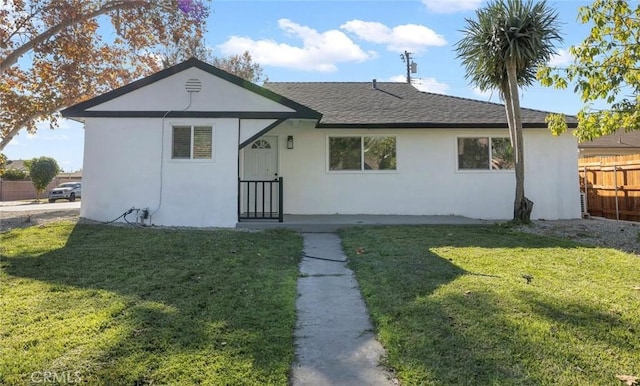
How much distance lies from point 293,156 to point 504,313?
8.21m

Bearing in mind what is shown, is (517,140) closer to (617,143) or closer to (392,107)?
(392,107)

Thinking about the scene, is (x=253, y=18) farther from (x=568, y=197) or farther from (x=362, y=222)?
(x=568, y=197)

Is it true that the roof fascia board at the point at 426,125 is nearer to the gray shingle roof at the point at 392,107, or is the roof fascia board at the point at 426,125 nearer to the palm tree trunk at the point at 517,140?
the gray shingle roof at the point at 392,107

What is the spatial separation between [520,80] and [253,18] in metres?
7.38

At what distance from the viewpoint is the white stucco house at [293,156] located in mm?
9391

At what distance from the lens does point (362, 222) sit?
957 centimetres

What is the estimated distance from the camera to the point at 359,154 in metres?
11.2

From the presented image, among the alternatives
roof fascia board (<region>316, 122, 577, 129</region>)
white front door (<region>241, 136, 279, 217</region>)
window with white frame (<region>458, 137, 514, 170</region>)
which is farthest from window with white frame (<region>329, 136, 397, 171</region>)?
window with white frame (<region>458, 137, 514, 170</region>)

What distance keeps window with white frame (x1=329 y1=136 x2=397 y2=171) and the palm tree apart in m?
2.97

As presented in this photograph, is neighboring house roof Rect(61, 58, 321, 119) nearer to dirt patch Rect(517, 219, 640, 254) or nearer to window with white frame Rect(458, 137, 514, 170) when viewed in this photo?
window with white frame Rect(458, 137, 514, 170)

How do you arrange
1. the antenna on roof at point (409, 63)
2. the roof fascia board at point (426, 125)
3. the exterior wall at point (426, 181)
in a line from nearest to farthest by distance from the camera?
the roof fascia board at point (426, 125)
the exterior wall at point (426, 181)
the antenna on roof at point (409, 63)

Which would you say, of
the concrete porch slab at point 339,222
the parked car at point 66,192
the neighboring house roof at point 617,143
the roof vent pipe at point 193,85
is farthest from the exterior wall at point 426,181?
the parked car at point 66,192

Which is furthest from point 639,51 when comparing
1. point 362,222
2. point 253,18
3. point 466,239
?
point 253,18

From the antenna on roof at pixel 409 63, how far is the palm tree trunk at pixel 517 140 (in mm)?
21670
